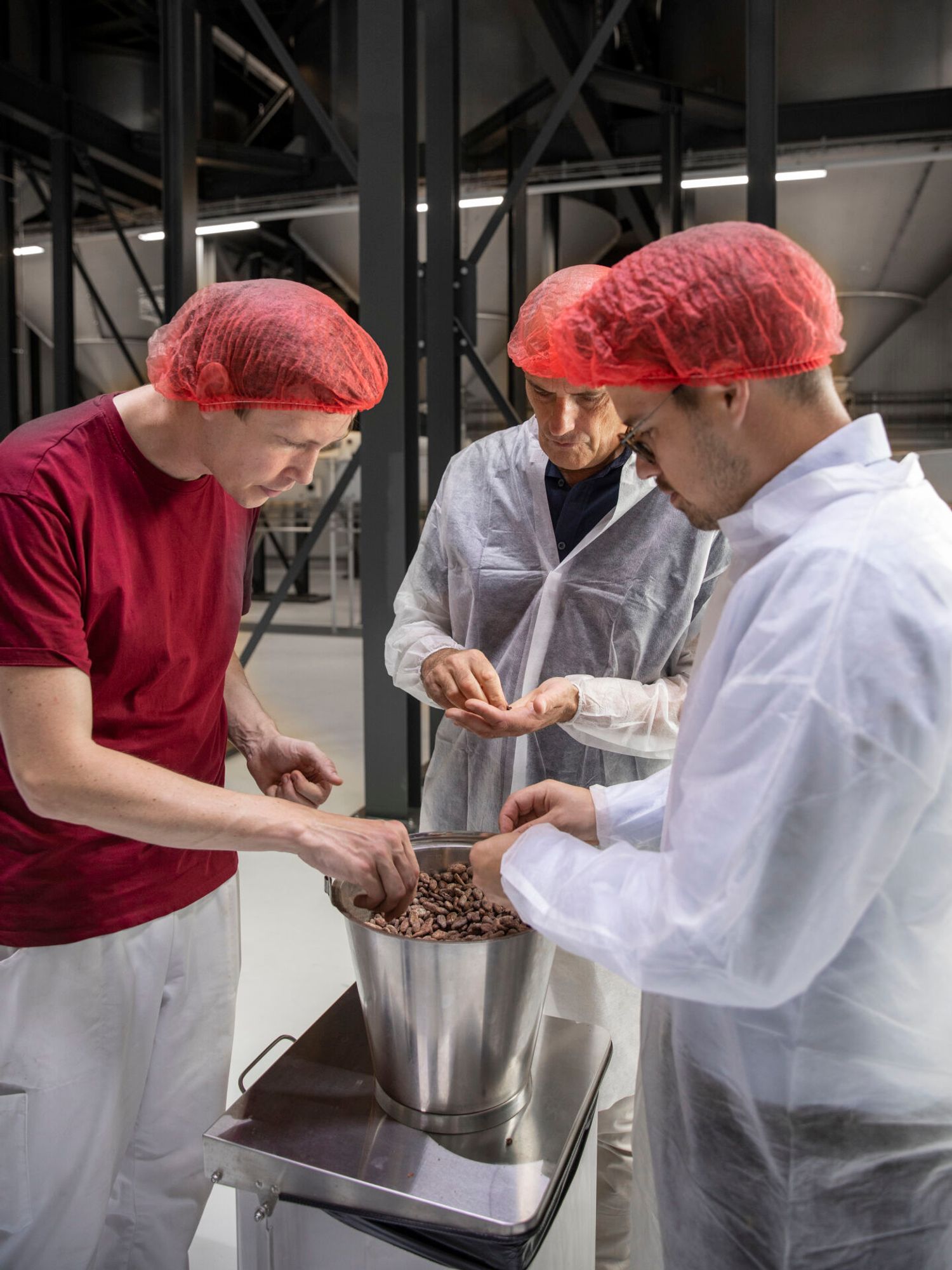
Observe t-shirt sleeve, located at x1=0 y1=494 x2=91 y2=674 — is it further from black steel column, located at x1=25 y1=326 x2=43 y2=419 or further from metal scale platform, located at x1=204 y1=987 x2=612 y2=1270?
black steel column, located at x1=25 y1=326 x2=43 y2=419

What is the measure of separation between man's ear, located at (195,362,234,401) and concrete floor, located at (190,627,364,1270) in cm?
150


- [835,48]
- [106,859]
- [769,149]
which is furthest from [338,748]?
[835,48]

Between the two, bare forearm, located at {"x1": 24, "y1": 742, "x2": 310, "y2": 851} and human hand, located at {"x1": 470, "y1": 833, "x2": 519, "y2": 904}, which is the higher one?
bare forearm, located at {"x1": 24, "y1": 742, "x2": 310, "y2": 851}

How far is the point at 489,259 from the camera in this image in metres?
7.45

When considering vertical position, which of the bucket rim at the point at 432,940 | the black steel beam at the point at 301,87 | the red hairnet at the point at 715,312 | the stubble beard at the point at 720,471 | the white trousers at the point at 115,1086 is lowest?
the white trousers at the point at 115,1086

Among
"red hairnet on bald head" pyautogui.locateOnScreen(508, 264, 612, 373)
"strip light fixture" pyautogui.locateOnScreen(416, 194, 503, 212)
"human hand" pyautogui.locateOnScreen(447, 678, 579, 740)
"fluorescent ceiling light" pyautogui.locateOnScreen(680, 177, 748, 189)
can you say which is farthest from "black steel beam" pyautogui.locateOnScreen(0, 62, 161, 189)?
"human hand" pyautogui.locateOnScreen(447, 678, 579, 740)

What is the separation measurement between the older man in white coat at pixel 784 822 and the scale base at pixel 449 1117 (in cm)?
19

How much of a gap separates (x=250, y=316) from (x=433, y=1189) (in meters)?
0.90

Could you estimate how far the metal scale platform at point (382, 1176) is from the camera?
84 cm

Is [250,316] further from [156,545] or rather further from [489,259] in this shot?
[489,259]

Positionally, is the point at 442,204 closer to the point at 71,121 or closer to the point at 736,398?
the point at 736,398

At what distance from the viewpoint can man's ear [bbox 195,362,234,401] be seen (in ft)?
3.33

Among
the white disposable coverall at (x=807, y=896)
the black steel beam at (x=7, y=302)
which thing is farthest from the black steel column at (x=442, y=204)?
the black steel beam at (x=7, y=302)

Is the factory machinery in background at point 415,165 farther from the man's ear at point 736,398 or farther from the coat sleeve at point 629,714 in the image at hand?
the man's ear at point 736,398
